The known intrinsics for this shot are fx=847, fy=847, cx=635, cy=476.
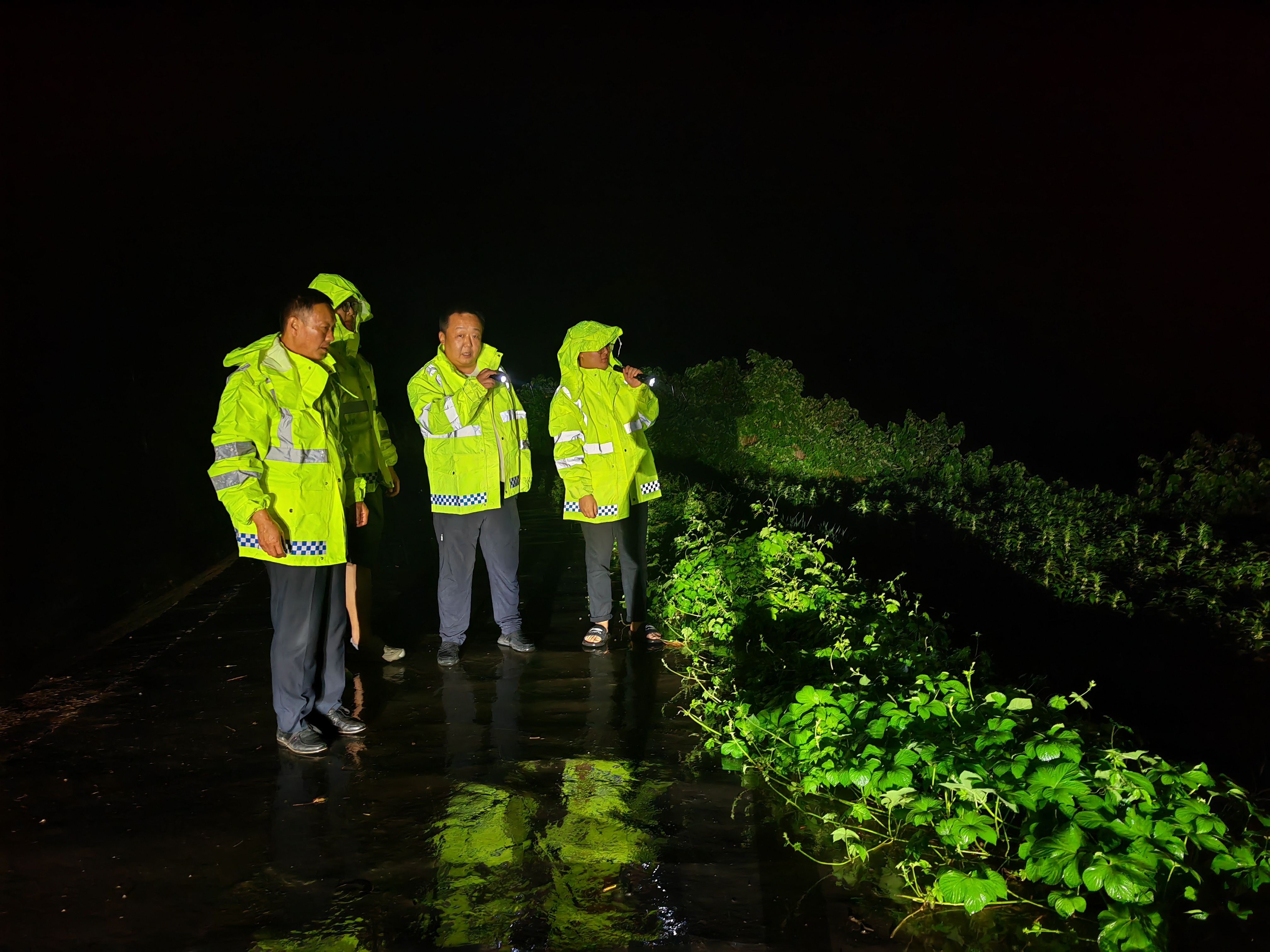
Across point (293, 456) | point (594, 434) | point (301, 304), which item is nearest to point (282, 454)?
point (293, 456)

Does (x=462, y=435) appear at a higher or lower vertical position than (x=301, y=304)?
lower

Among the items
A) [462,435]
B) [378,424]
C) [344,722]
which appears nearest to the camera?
[344,722]

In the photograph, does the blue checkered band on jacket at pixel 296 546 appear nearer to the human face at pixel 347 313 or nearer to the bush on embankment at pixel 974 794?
the human face at pixel 347 313

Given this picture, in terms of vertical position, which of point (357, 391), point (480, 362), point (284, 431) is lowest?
point (284, 431)

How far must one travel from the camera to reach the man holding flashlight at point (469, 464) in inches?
196

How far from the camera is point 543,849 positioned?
116 inches

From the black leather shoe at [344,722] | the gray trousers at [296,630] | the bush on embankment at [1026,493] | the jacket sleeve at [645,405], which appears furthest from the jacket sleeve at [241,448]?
the bush on embankment at [1026,493]

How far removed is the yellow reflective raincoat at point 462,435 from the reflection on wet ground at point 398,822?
104cm

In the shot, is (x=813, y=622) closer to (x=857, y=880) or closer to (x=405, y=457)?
(x=857, y=880)

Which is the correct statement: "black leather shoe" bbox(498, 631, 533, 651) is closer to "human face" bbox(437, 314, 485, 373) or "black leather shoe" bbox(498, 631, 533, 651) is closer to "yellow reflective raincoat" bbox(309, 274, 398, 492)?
"yellow reflective raincoat" bbox(309, 274, 398, 492)

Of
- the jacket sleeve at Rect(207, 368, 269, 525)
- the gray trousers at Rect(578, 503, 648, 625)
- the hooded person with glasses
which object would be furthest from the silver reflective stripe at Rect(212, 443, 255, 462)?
the gray trousers at Rect(578, 503, 648, 625)

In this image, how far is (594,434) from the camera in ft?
17.0

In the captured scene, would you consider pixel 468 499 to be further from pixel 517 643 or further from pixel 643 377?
pixel 643 377

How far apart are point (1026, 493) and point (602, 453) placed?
7256mm
